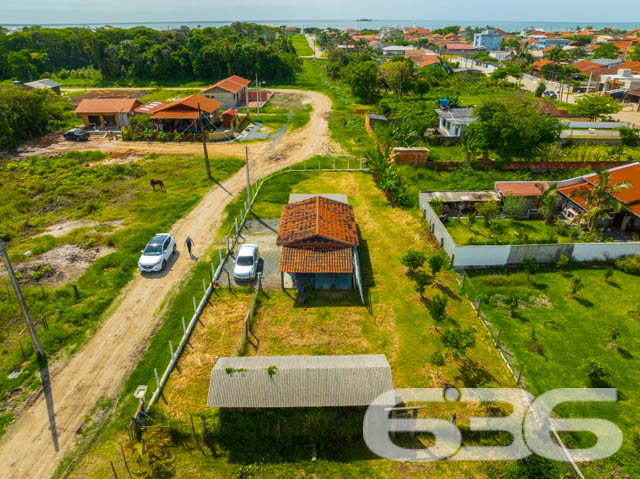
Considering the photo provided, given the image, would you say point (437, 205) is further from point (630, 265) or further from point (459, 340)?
point (459, 340)

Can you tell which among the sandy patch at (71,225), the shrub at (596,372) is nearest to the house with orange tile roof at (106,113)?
the sandy patch at (71,225)

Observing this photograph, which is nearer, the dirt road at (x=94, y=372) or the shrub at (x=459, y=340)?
the dirt road at (x=94, y=372)

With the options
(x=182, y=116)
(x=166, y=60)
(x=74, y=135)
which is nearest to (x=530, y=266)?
(x=182, y=116)

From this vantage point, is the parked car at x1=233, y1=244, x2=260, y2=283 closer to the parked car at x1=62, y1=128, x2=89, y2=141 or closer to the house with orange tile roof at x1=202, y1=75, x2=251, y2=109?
the parked car at x1=62, y1=128, x2=89, y2=141

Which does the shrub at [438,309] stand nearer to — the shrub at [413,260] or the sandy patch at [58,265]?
the shrub at [413,260]

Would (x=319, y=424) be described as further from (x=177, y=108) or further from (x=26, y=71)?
(x=26, y=71)

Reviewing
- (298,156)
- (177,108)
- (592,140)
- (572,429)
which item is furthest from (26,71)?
(572,429)
